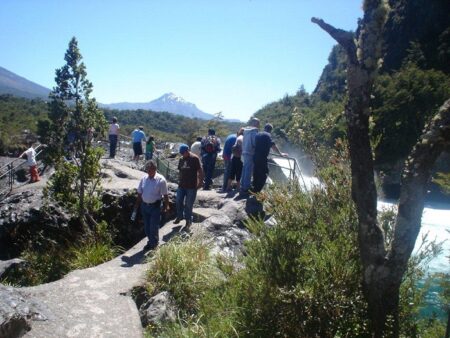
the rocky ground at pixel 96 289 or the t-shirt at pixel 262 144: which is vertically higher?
the t-shirt at pixel 262 144

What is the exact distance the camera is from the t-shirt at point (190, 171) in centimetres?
862

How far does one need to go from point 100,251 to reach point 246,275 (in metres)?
4.62

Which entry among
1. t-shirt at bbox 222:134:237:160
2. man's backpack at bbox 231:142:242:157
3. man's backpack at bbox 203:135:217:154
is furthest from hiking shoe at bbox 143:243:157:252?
t-shirt at bbox 222:134:237:160

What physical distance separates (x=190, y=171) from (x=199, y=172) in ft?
0.63

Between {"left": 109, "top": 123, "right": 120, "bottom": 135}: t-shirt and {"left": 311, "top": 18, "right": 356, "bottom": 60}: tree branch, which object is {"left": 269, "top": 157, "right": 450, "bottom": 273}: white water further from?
{"left": 311, "top": 18, "right": 356, "bottom": 60}: tree branch

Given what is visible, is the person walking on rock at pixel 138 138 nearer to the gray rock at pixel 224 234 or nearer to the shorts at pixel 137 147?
the shorts at pixel 137 147

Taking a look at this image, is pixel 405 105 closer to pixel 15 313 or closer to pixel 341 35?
pixel 341 35

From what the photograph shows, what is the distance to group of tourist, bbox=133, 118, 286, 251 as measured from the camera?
7.86 m

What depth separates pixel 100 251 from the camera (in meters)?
8.29

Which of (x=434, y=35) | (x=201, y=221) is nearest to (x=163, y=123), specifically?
(x=434, y=35)

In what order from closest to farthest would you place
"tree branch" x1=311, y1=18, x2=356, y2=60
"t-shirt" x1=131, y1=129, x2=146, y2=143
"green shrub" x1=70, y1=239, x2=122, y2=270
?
"tree branch" x1=311, y1=18, x2=356, y2=60 < "green shrub" x1=70, y1=239, x2=122, y2=270 < "t-shirt" x1=131, y1=129, x2=146, y2=143

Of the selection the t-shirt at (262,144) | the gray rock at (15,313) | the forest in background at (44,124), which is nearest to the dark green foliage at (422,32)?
the forest in background at (44,124)

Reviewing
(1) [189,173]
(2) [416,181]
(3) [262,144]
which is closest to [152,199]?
(1) [189,173]

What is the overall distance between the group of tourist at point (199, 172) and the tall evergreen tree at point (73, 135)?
55.1 inches
